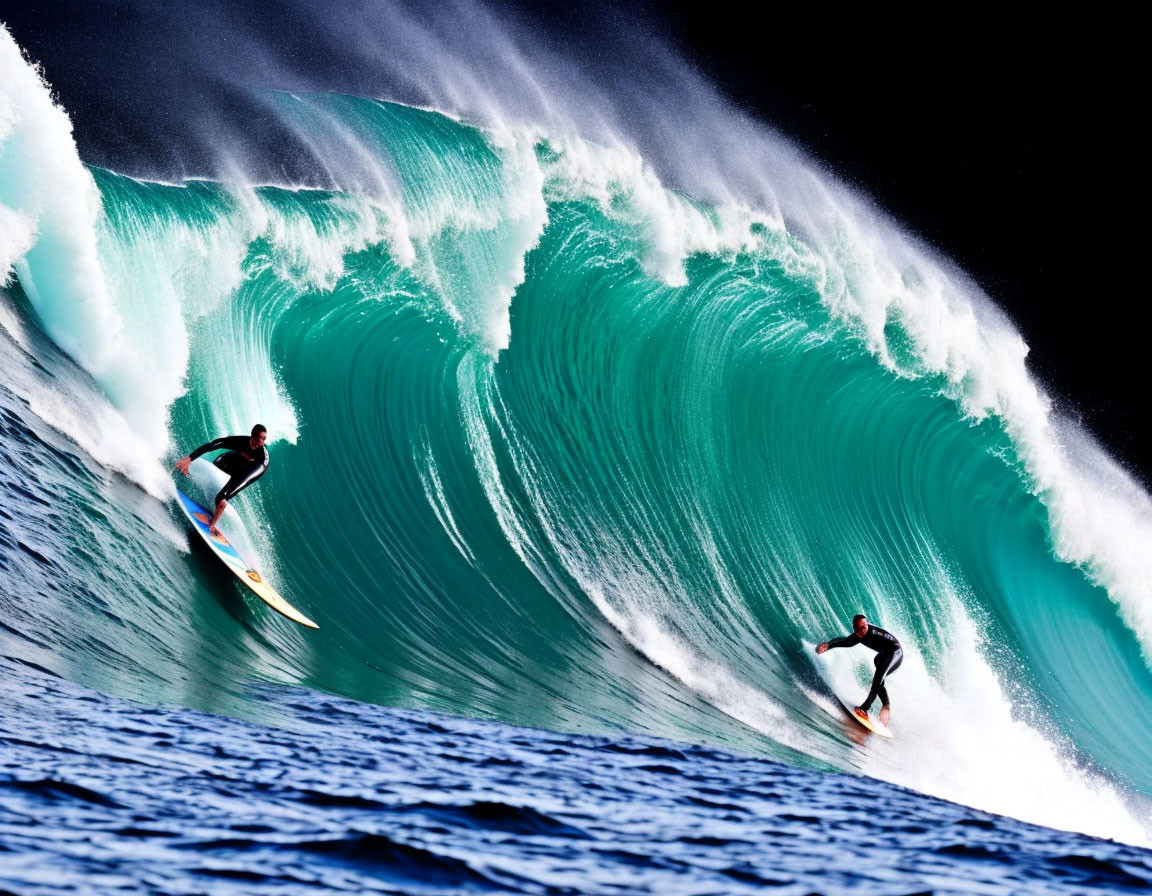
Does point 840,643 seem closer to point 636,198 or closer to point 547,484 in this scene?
point 547,484

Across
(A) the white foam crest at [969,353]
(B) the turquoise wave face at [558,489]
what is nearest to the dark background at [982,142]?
(A) the white foam crest at [969,353]

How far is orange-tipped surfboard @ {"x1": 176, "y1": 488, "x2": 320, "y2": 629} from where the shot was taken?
7176 millimetres

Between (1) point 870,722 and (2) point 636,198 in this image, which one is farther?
(2) point 636,198

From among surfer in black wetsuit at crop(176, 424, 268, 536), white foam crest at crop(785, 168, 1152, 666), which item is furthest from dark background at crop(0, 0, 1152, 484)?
surfer in black wetsuit at crop(176, 424, 268, 536)

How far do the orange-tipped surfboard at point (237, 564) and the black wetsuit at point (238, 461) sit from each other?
19 cm

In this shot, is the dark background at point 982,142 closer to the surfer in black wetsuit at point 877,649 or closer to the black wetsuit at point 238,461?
the surfer in black wetsuit at point 877,649

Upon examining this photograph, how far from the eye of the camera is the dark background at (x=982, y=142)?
23109 mm

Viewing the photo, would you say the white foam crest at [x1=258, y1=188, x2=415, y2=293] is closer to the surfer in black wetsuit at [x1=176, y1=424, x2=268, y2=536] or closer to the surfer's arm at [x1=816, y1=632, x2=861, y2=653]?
the surfer in black wetsuit at [x1=176, y1=424, x2=268, y2=536]

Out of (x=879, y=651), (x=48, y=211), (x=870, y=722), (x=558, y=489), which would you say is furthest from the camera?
(x=558, y=489)

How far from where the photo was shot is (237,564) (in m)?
7.32

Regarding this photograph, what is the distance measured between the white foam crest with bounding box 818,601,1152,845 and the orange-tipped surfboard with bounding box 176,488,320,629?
412 cm

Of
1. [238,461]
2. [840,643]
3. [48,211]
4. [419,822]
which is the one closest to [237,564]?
[238,461]

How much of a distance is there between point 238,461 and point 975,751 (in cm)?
667

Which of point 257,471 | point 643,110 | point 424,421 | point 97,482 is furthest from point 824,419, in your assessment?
point 643,110
